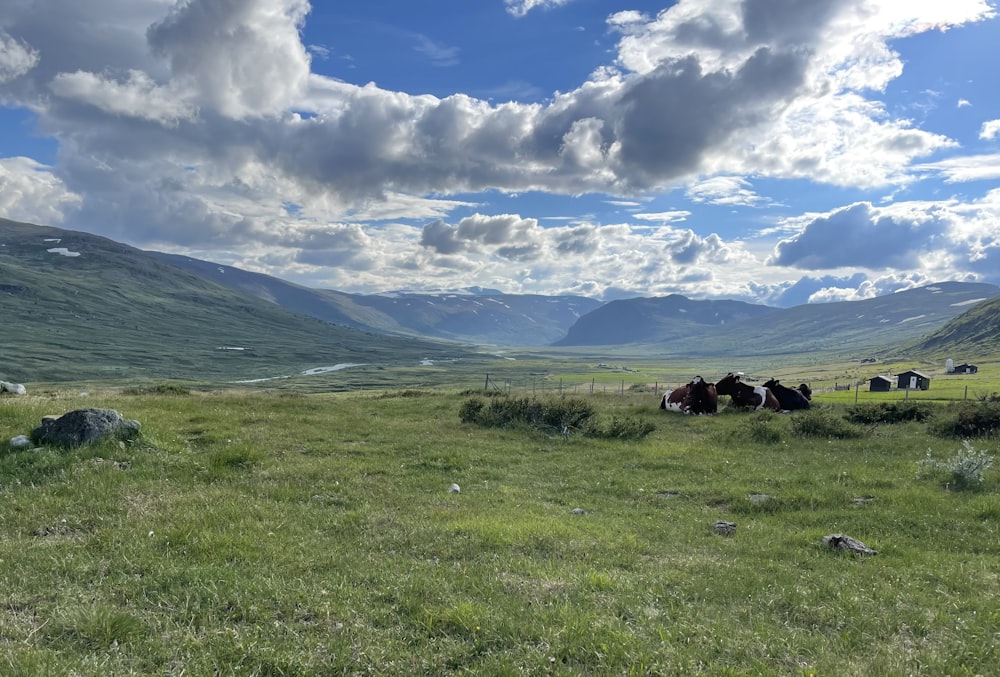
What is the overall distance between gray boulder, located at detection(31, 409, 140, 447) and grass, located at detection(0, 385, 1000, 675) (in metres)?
0.63

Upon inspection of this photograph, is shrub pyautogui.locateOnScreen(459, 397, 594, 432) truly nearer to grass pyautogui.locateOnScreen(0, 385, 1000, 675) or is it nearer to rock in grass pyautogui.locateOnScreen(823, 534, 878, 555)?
grass pyautogui.locateOnScreen(0, 385, 1000, 675)

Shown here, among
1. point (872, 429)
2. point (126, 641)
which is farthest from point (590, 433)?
point (126, 641)

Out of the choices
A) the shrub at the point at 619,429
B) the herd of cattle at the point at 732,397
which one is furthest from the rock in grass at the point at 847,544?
the herd of cattle at the point at 732,397

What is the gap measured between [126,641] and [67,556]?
3.09 metres

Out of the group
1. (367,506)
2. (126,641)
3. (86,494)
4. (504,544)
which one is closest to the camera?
(126,641)

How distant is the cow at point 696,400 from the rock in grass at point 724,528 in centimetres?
2174

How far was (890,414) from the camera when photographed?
91.9ft

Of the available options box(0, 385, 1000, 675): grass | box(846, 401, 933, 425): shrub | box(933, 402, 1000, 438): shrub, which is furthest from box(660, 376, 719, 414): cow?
box(0, 385, 1000, 675): grass

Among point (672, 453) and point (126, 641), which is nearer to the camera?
point (126, 641)

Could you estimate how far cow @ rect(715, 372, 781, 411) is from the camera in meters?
34.8

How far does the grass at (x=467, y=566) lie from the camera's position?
6.18 meters

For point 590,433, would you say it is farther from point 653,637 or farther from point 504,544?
point 653,637

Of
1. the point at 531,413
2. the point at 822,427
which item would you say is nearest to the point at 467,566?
the point at 531,413

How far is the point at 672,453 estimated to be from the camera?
20641mm
